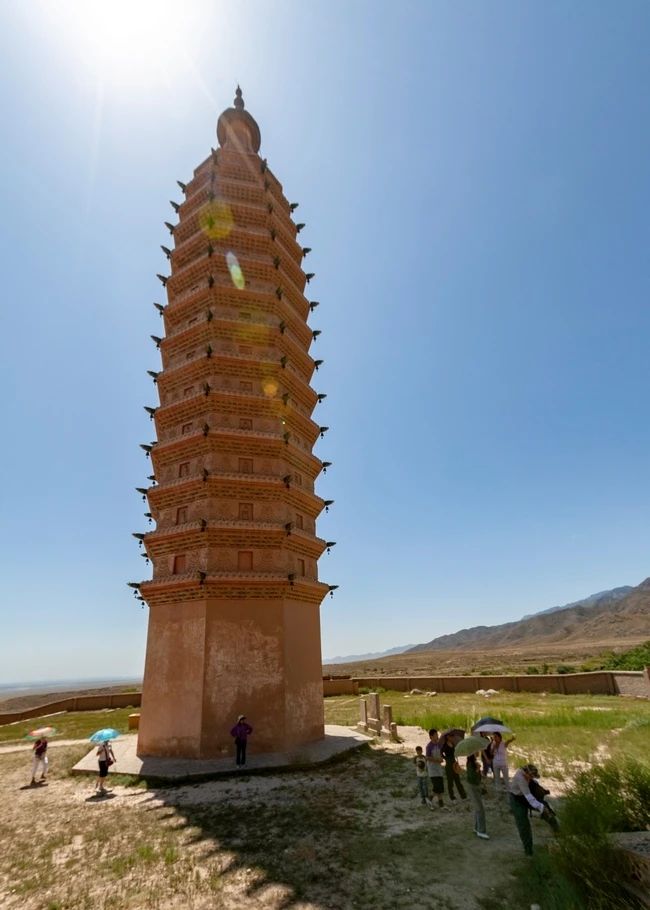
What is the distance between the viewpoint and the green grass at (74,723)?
2460 cm

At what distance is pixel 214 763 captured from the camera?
14836 mm

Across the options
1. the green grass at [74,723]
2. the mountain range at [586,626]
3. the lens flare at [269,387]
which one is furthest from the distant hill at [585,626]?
the lens flare at [269,387]

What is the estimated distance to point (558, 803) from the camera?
417 inches

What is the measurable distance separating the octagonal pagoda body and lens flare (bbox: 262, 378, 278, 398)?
0.10 m

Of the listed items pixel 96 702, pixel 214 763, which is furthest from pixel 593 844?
pixel 96 702

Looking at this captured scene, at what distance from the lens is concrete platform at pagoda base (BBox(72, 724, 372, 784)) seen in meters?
13.8

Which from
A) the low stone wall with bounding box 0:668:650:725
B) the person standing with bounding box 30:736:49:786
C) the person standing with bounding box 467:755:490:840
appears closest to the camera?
the person standing with bounding box 467:755:490:840

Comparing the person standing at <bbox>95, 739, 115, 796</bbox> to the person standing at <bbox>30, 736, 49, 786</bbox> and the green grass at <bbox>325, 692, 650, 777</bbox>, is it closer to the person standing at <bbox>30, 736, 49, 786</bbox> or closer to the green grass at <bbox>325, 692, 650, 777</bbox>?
the person standing at <bbox>30, 736, 49, 786</bbox>

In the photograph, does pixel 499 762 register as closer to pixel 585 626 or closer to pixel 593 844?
pixel 593 844

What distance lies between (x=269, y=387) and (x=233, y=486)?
482cm

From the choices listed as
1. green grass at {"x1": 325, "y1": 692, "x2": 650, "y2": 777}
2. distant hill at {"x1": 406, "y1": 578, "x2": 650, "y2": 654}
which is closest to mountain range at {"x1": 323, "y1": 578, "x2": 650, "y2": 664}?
distant hill at {"x1": 406, "y1": 578, "x2": 650, "y2": 654}

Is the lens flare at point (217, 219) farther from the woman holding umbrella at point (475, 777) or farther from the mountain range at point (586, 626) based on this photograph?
the mountain range at point (586, 626)

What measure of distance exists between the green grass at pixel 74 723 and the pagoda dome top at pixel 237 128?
32302 mm

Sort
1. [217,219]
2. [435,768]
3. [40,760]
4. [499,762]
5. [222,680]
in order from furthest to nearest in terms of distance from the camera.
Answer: [217,219]
[222,680]
[40,760]
[499,762]
[435,768]
